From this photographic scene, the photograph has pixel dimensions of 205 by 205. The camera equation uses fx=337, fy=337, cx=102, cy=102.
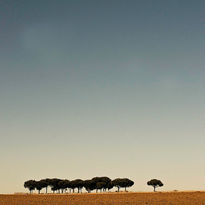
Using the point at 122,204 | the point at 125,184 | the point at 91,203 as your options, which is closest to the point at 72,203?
the point at 91,203

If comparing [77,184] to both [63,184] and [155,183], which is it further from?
[155,183]

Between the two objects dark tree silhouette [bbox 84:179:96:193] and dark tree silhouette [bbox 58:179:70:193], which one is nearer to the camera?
dark tree silhouette [bbox 84:179:96:193]

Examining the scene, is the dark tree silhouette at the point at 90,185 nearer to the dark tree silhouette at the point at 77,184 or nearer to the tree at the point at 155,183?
the dark tree silhouette at the point at 77,184

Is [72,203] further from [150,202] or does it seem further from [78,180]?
[78,180]

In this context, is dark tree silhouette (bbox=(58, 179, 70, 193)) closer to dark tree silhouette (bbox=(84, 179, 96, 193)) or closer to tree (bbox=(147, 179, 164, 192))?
dark tree silhouette (bbox=(84, 179, 96, 193))

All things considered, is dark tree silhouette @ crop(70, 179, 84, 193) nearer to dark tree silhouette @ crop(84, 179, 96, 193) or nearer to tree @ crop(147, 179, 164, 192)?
dark tree silhouette @ crop(84, 179, 96, 193)

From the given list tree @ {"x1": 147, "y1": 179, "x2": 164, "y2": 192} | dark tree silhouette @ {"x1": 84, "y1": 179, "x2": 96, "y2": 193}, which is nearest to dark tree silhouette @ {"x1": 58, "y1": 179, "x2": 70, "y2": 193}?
dark tree silhouette @ {"x1": 84, "y1": 179, "x2": 96, "y2": 193}

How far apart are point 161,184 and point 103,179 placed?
32.6 meters

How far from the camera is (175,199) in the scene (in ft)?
215

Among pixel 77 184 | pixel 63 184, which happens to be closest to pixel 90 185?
pixel 77 184

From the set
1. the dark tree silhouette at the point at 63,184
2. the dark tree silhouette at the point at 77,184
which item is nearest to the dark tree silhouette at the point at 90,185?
the dark tree silhouette at the point at 77,184

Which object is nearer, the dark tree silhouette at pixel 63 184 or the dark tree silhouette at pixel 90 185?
the dark tree silhouette at pixel 90 185

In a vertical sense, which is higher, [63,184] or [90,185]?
[63,184]

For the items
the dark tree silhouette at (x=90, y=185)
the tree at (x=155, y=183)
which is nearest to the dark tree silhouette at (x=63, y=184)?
the dark tree silhouette at (x=90, y=185)
